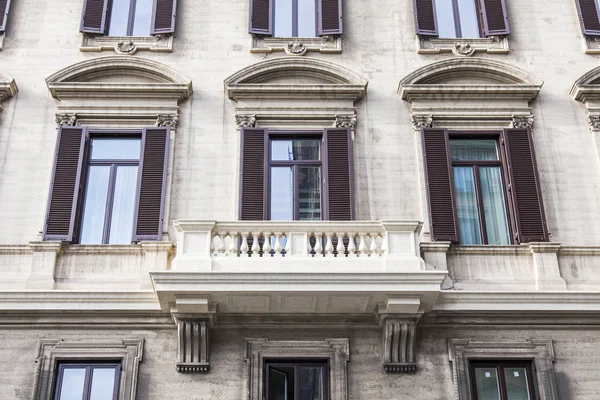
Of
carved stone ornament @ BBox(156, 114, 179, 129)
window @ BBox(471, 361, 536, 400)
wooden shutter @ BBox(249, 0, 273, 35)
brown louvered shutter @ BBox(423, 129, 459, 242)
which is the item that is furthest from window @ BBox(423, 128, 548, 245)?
carved stone ornament @ BBox(156, 114, 179, 129)

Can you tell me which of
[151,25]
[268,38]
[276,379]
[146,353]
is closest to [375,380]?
[276,379]

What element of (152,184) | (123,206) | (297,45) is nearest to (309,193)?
(152,184)

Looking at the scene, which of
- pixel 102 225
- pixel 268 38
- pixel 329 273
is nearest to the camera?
pixel 329 273

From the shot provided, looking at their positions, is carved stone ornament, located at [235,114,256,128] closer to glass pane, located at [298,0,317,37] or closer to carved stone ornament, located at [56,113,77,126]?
glass pane, located at [298,0,317,37]

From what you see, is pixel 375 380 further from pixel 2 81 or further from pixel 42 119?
pixel 2 81

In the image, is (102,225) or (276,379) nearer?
(276,379)

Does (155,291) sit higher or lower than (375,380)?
higher

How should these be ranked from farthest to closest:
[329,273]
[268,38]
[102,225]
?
1. [268,38]
2. [102,225]
3. [329,273]

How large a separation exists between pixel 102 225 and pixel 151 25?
442 cm

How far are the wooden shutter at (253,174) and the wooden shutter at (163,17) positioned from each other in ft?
9.46

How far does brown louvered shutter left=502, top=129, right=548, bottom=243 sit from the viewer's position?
49.9 ft

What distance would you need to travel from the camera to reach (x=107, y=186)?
1595 cm

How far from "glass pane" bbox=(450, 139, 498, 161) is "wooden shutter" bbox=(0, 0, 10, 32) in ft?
29.8

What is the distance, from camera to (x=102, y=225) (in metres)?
15.5
